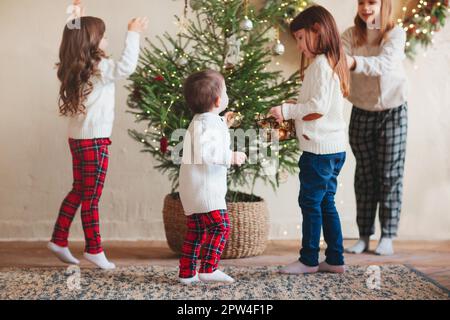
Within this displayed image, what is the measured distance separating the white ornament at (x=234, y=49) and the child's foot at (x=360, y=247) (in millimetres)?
1063

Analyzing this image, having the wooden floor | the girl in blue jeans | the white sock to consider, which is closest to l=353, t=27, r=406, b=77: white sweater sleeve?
the girl in blue jeans

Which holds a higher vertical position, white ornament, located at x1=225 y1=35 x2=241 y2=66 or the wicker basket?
white ornament, located at x1=225 y1=35 x2=241 y2=66

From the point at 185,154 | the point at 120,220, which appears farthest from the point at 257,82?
the point at 120,220

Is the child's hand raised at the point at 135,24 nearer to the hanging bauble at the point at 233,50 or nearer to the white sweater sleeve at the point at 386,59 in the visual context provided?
the hanging bauble at the point at 233,50

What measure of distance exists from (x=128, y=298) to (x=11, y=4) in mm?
1933

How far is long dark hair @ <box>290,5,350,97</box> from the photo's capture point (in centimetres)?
239

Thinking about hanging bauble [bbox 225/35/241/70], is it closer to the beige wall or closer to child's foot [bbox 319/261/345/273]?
the beige wall

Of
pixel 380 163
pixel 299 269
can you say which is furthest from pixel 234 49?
pixel 299 269

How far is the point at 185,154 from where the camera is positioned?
90.0 inches

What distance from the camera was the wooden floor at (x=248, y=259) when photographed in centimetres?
274

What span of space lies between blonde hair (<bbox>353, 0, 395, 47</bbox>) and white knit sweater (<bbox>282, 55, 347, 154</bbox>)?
62cm

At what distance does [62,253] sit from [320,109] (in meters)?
1.23

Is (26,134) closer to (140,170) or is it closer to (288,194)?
(140,170)

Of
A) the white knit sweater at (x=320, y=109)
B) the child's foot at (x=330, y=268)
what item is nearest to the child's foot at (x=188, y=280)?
the child's foot at (x=330, y=268)
